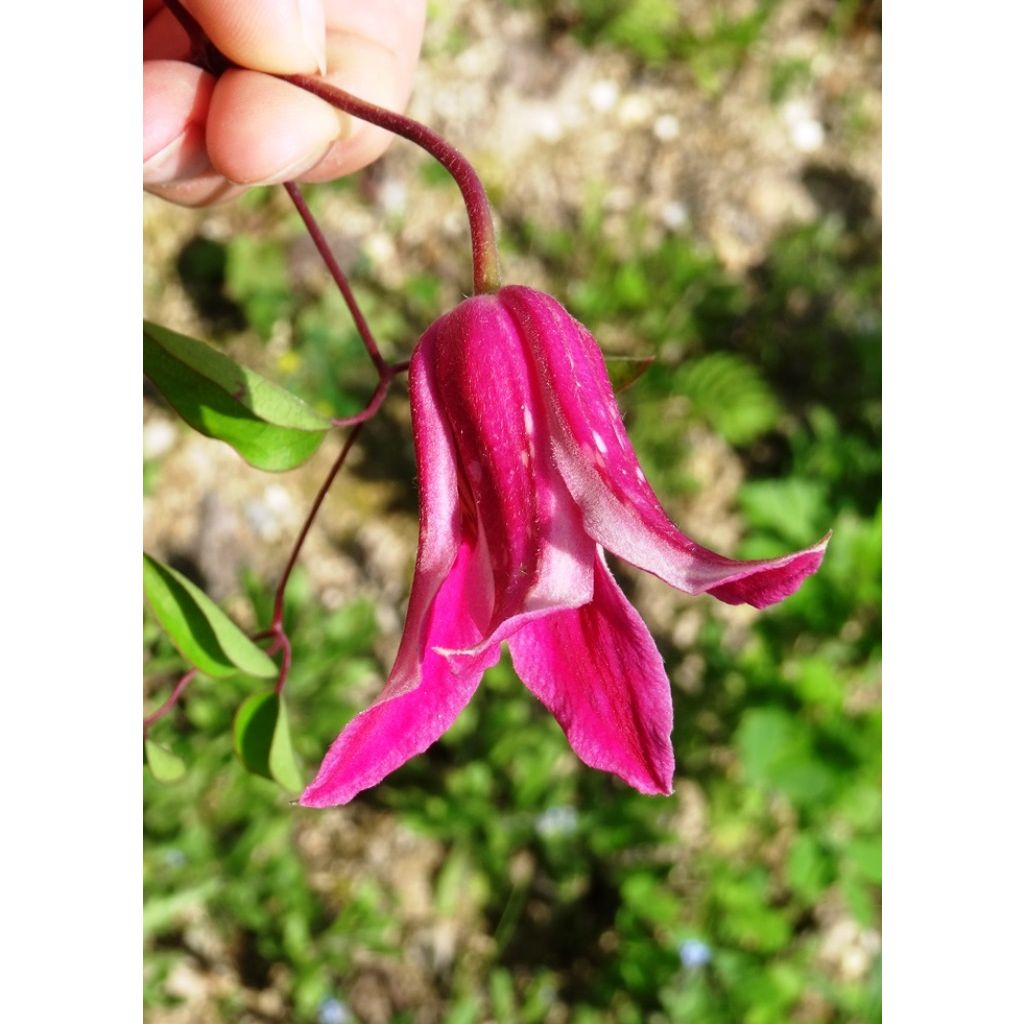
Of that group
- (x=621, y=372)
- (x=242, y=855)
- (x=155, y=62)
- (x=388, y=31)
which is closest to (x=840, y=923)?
(x=242, y=855)

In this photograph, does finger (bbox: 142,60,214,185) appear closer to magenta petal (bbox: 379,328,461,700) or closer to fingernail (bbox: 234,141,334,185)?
fingernail (bbox: 234,141,334,185)

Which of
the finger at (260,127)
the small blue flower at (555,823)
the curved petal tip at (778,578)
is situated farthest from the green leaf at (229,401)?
the small blue flower at (555,823)

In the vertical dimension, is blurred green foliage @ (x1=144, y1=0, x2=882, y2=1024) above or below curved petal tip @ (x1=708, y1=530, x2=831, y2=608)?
below

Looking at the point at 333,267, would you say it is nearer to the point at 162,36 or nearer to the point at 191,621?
the point at 191,621

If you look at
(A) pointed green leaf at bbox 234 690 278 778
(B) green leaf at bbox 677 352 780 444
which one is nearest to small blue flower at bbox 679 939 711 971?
(B) green leaf at bbox 677 352 780 444

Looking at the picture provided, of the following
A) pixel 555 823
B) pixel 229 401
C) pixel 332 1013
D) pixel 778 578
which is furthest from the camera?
pixel 555 823

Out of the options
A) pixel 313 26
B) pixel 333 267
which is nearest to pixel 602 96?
pixel 313 26
